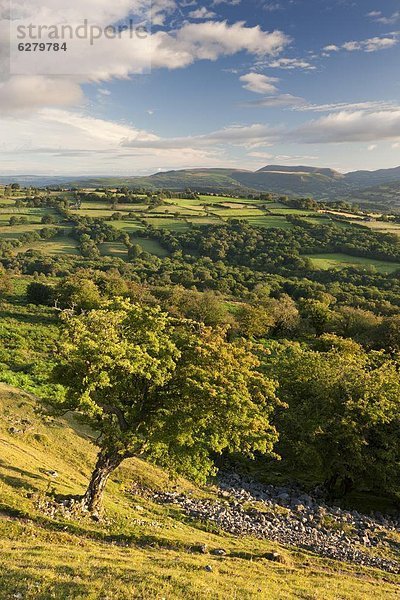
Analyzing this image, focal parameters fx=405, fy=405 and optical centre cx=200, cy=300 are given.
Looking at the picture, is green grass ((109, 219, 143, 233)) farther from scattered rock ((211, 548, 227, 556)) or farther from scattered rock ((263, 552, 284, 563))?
scattered rock ((263, 552, 284, 563))

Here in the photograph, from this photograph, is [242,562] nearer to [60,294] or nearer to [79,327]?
[79,327]

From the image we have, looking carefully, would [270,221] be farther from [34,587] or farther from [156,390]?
[34,587]

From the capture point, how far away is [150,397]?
74.9ft

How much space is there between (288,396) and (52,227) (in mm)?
153824

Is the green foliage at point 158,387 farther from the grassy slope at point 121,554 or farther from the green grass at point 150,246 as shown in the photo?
the green grass at point 150,246

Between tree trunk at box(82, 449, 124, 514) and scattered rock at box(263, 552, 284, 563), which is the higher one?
tree trunk at box(82, 449, 124, 514)

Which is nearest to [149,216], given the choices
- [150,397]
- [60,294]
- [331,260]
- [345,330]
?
[331,260]

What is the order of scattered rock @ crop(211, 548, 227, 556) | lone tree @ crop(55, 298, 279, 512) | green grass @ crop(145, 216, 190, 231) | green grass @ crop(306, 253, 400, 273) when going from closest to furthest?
1. lone tree @ crop(55, 298, 279, 512)
2. scattered rock @ crop(211, 548, 227, 556)
3. green grass @ crop(306, 253, 400, 273)
4. green grass @ crop(145, 216, 190, 231)

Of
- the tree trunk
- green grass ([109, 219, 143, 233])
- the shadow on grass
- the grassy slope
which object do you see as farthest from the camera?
green grass ([109, 219, 143, 233])

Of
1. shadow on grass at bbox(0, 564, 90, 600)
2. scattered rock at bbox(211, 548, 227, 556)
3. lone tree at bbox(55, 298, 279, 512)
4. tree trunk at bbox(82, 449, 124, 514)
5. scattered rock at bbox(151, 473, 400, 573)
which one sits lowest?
scattered rock at bbox(151, 473, 400, 573)

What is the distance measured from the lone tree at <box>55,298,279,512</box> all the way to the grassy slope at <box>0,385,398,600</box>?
9.73 feet

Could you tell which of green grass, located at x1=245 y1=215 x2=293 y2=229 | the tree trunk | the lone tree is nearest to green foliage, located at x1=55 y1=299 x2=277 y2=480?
the lone tree

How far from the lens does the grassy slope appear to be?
550 inches

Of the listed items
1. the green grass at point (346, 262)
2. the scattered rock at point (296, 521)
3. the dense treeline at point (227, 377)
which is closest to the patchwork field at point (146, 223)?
the green grass at point (346, 262)
